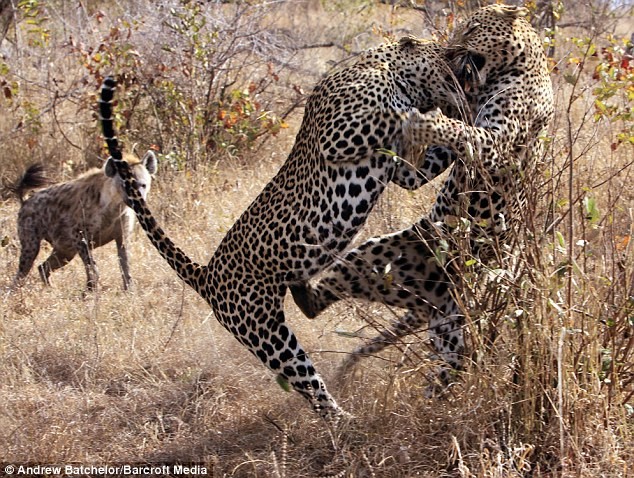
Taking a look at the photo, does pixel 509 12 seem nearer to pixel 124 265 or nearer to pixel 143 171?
pixel 124 265

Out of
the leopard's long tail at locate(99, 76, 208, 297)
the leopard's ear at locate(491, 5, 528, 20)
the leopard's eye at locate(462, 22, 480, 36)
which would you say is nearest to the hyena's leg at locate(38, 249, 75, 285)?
the leopard's long tail at locate(99, 76, 208, 297)

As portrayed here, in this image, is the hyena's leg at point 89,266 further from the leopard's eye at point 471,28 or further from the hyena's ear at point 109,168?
the leopard's eye at point 471,28

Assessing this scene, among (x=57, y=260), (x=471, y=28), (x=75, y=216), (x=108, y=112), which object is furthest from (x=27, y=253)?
Result: (x=471, y=28)

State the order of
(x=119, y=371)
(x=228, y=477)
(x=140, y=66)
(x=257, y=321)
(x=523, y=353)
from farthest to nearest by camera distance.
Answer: (x=140, y=66), (x=119, y=371), (x=257, y=321), (x=228, y=477), (x=523, y=353)

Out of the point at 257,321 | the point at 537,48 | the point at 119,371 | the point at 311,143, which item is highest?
the point at 537,48

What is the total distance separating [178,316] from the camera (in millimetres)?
6441

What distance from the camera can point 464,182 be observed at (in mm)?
5043

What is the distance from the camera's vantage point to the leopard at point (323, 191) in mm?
4926

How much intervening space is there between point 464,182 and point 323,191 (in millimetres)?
703

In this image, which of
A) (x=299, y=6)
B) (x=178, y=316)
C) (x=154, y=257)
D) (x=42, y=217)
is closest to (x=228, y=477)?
(x=178, y=316)

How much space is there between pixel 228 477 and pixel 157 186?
4781mm

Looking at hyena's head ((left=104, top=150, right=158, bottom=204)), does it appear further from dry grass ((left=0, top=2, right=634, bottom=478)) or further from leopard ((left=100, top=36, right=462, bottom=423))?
leopard ((left=100, top=36, right=462, bottom=423))

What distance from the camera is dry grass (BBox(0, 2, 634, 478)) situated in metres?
4.23

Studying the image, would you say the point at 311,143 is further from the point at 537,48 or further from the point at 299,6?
the point at 299,6
